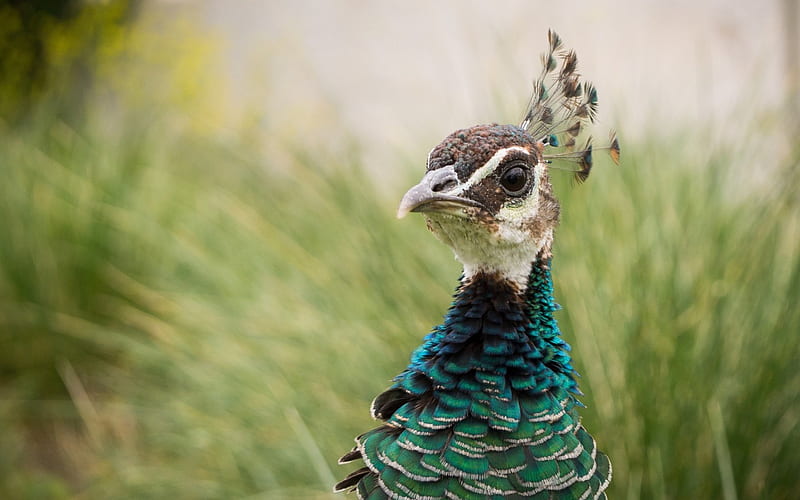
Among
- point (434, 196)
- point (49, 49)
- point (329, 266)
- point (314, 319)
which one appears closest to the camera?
point (434, 196)

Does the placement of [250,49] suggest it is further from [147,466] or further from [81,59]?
[147,466]

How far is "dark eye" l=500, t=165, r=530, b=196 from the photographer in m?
0.89

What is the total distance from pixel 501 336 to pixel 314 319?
115 centimetres

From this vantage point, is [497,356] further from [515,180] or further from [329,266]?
[329,266]

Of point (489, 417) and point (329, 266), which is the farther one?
point (329, 266)

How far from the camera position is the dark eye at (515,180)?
89cm

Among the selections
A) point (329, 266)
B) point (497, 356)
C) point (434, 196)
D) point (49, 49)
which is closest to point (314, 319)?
point (329, 266)

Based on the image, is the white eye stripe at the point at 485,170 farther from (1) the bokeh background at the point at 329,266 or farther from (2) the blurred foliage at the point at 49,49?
(2) the blurred foliage at the point at 49,49

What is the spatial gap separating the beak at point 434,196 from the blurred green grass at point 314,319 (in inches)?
20.9

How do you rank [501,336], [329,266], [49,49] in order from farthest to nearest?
[49,49] → [329,266] → [501,336]

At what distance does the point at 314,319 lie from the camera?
2.01 m

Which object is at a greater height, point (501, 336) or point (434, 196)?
point (434, 196)

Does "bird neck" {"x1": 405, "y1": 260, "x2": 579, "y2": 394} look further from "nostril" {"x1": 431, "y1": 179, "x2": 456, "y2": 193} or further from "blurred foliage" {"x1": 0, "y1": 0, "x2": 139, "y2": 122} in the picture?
"blurred foliage" {"x1": 0, "y1": 0, "x2": 139, "y2": 122}

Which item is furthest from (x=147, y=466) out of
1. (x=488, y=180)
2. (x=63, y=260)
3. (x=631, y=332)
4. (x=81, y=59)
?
(x=81, y=59)
